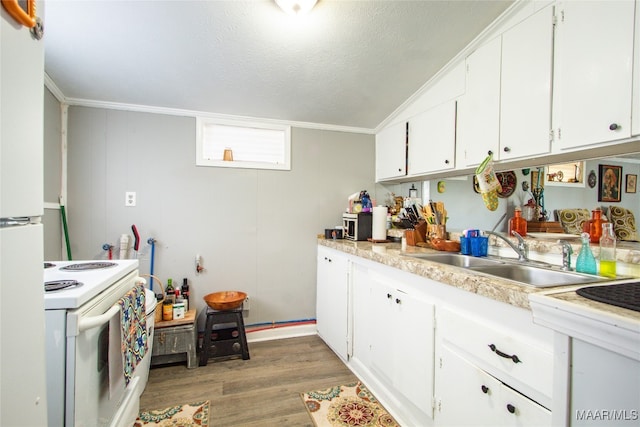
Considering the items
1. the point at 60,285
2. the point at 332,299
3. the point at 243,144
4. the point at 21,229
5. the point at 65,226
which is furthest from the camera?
the point at 243,144

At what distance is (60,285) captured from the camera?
0.98 m

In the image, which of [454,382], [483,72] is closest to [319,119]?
[483,72]

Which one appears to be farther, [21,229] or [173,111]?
[173,111]

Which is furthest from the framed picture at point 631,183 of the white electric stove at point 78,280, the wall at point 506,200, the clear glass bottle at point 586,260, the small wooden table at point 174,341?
the small wooden table at point 174,341

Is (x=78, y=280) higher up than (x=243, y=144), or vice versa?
(x=243, y=144)

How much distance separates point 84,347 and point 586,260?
192 cm

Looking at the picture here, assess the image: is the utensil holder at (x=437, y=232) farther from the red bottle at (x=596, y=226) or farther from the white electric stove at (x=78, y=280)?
the white electric stove at (x=78, y=280)

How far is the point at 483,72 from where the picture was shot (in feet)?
5.86

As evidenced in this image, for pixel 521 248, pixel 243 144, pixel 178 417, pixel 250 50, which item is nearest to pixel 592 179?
pixel 521 248

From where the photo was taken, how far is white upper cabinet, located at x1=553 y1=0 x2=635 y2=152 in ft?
3.75

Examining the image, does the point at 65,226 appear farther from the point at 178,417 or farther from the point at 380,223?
the point at 380,223

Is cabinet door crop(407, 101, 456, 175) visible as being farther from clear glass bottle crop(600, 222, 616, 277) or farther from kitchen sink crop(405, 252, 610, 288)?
clear glass bottle crop(600, 222, 616, 277)

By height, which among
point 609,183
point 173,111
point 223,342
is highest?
point 173,111

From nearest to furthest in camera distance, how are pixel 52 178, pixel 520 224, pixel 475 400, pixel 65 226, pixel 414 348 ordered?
1. pixel 475 400
2. pixel 414 348
3. pixel 520 224
4. pixel 52 178
5. pixel 65 226
